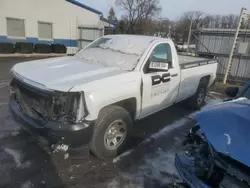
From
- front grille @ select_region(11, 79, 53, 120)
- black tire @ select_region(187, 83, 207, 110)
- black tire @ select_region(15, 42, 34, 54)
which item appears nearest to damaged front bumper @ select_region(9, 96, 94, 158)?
front grille @ select_region(11, 79, 53, 120)

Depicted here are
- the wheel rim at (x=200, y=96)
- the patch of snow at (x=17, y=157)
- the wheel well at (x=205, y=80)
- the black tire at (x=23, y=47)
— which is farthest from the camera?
the black tire at (x=23, y=47)

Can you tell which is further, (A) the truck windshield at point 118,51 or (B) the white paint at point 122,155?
(A) the truck windshield at point 118,51

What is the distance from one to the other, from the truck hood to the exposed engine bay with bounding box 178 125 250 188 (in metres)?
1.52

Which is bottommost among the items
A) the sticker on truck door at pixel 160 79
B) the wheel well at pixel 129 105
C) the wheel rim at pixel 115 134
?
the wheel rim at pixel 115 134

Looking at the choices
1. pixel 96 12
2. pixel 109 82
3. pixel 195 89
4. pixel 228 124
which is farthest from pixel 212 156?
pixel 96 12

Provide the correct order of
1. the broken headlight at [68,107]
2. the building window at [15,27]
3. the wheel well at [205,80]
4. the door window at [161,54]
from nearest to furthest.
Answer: the broken headlight at [68,107], the door window at [161,54], the wheel well at [205,80], the building window at [15,27]

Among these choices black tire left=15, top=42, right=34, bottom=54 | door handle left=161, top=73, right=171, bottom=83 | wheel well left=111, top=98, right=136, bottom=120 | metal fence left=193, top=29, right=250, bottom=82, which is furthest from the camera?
black tire left=15, top=42, right=34, bottom=54

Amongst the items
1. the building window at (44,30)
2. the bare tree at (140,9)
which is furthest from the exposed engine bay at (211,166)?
the bare tree at (140,9)

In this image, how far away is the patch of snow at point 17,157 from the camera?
318 cm

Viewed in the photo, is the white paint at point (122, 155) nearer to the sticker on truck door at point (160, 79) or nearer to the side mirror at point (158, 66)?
the sticker on truck door at point (160, 79)

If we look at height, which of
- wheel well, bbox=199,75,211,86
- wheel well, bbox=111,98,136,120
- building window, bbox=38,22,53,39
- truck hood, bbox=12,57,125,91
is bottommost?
wheel well, bbox=111,98,136,120

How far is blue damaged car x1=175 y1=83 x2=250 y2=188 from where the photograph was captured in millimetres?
1826

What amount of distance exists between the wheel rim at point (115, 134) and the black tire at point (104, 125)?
63mm

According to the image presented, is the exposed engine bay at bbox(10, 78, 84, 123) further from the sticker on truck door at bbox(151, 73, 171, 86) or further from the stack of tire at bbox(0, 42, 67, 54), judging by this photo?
the stack of tire at bbox(0, 42, 67, 54)
